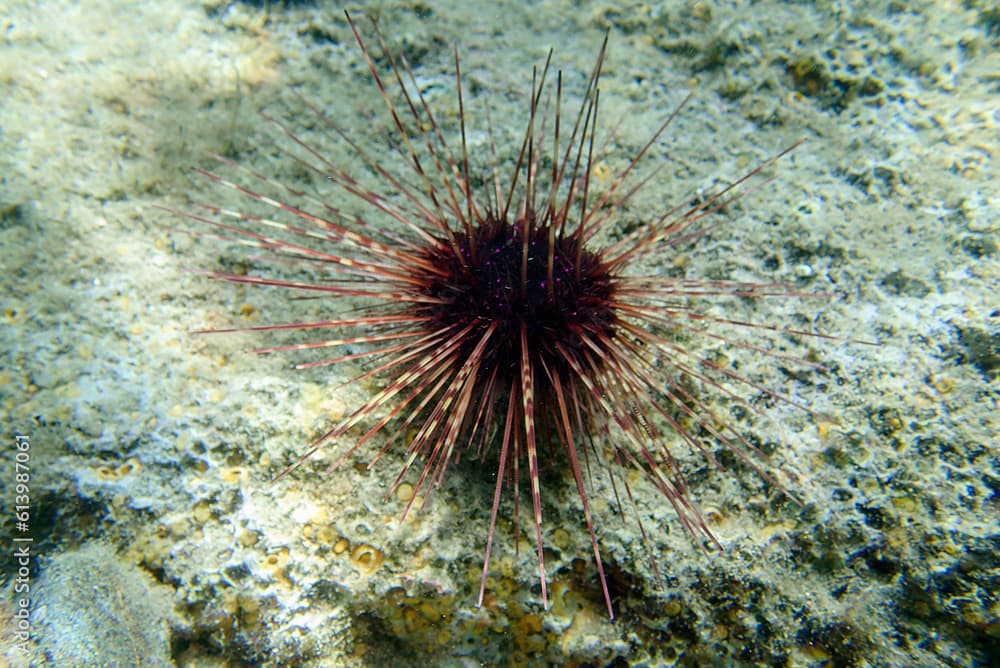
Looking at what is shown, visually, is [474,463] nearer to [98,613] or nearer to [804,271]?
[98,613]

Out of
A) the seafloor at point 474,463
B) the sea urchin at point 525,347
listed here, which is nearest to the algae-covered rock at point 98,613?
the seafloor at point 474,463

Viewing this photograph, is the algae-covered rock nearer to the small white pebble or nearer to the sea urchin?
the sea urchin

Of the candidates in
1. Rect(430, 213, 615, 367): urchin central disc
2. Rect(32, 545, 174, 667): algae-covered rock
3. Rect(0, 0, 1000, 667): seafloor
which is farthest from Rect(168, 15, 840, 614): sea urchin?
Rect(32, 545, 174, 667): algae-covered rock

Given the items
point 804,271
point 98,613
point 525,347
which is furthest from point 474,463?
point 804,271

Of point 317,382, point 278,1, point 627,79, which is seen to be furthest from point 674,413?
point 278,1

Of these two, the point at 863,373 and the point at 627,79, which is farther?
the point at 627,79

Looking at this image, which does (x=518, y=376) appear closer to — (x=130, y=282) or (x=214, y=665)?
(x=214, y=665)

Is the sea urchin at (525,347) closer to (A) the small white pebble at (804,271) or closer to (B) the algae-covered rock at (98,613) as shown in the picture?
(A) the small white pebble at (804,271)
